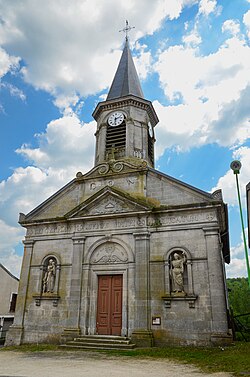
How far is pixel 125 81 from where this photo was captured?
69.7 ft

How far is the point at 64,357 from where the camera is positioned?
33.7ft

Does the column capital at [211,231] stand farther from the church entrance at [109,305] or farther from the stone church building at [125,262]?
the church entrance at [109,305]

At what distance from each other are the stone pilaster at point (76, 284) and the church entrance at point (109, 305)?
914 millimetres

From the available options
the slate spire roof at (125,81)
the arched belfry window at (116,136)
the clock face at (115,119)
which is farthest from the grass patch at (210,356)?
the slate spire roof at (125,81)

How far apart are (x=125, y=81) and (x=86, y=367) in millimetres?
17861

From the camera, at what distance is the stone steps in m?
11.7

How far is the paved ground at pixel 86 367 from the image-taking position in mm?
7379

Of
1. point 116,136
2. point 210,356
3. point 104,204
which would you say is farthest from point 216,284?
point 116,136

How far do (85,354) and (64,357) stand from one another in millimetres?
886

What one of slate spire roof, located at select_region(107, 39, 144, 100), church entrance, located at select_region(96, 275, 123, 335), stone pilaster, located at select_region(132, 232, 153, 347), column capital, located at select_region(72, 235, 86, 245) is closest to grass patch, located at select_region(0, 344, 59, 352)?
church entrance, located at select_region(96, 275, 123, 335)

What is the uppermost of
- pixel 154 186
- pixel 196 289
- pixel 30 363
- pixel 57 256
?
pixel 154 186

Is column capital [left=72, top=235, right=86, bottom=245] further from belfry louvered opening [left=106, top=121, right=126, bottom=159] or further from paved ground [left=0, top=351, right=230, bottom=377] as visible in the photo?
belfry louvered opening [left=106, top=121, right=126, bottom=159]

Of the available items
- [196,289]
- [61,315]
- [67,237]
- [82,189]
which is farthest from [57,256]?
[196,289]

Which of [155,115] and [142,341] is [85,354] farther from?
[155,115]
